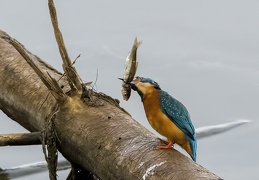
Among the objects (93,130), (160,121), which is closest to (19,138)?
(93,130)

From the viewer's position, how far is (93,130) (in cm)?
410

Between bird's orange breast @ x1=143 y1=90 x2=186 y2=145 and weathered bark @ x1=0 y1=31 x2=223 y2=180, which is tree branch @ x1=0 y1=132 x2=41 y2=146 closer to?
weathered bark @ x1=0 y1=31 x2=223 y2=180

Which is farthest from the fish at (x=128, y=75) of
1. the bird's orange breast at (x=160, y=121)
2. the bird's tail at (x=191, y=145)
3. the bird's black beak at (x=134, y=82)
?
the bird's tail at (x=191, y=145)

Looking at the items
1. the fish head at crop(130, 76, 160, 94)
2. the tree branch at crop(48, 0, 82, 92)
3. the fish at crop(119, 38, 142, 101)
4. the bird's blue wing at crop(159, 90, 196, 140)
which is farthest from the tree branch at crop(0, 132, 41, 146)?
the bird's blue wing at crop(159, 90, 196, 140)

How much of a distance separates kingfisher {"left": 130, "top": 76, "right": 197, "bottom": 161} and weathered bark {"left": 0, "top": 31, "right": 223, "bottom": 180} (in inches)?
2.9

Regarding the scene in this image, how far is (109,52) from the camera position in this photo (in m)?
6.16

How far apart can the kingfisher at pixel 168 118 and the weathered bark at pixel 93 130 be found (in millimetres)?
73

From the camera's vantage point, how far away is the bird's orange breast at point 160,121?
3.90m

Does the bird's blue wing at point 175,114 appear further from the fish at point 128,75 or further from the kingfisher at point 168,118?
the fish at point 128,75

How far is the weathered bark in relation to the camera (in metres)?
3.71

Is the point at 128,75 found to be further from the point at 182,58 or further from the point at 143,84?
the point at 182,58

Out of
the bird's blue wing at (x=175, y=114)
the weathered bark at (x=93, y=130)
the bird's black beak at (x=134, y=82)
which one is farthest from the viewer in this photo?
the bird's black beak at (x=134, y=82)

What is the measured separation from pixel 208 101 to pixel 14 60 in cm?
137

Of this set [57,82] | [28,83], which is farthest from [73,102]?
[28,83]
